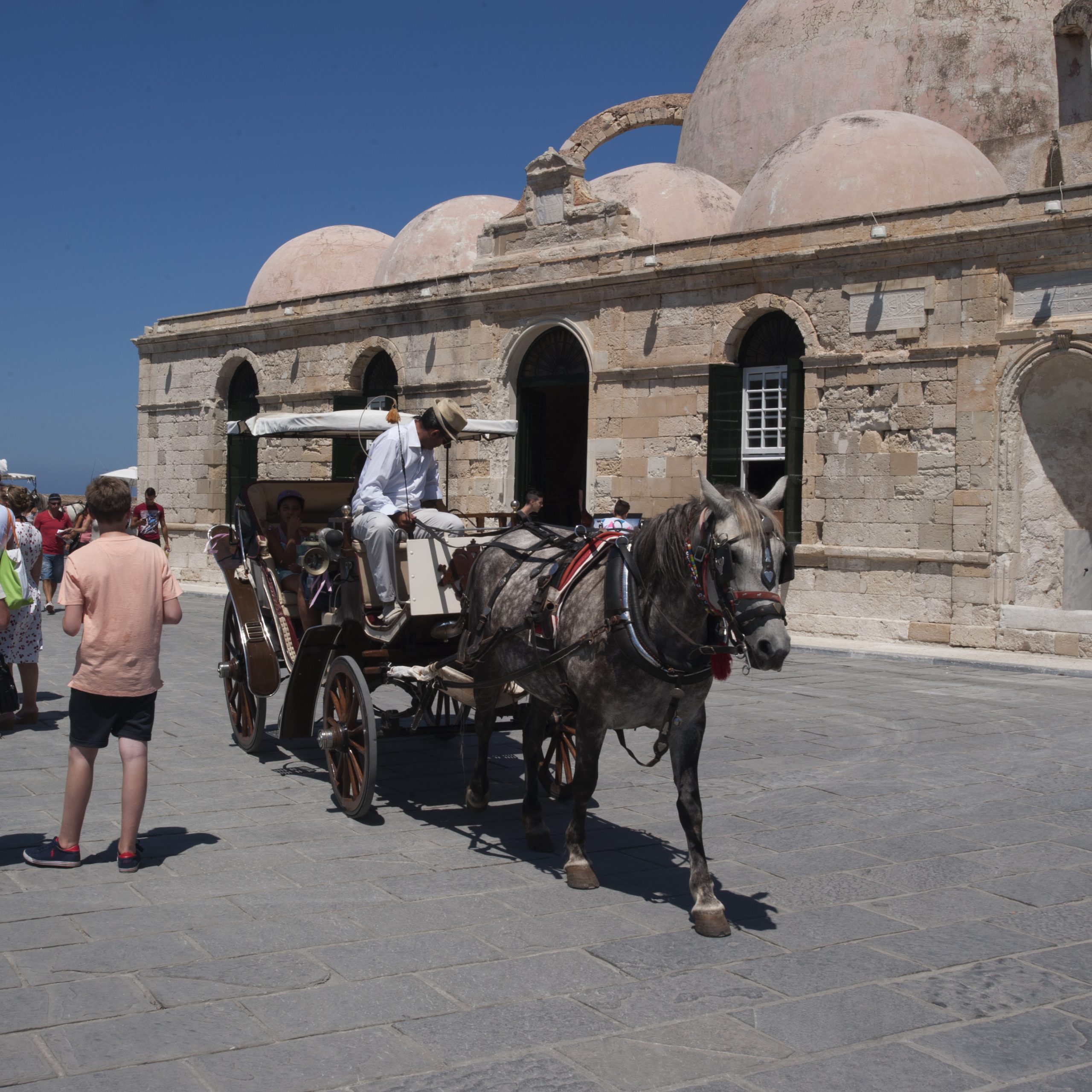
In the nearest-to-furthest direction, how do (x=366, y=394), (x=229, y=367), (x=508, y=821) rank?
(x=508, y=821) < (x=366, y=394) < (x=229, y=367)

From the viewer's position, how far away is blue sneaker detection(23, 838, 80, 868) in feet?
16.9

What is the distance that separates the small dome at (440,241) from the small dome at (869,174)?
5.81 m

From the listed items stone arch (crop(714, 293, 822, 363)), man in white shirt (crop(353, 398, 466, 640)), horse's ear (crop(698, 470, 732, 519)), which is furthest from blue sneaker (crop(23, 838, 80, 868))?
stone arch (crop(714, 293, 822, 363))

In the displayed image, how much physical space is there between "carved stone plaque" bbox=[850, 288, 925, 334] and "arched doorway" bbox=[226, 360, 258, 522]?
12014 millimetres

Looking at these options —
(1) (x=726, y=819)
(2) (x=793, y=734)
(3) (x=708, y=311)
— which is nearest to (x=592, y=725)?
(1) (x=726, y=819)

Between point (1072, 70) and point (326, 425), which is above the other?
point (1072, 70)

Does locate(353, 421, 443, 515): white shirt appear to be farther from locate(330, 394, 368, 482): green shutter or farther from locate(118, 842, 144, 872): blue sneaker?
locate(330, 394, 368, 482): green shutter

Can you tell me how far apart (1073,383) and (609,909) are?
36.4 feet

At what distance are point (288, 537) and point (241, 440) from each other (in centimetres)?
1503

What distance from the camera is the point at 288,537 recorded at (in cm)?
821

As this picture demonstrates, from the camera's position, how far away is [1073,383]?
13.6 m

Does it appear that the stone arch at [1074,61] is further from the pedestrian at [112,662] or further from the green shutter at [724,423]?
the pedestrian at [112,662]

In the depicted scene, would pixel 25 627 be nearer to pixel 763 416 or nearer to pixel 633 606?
pixel 633 606

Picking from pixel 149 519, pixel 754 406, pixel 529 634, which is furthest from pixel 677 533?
pixel 149 519
